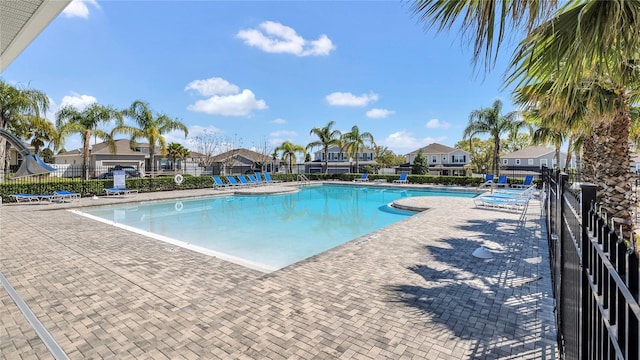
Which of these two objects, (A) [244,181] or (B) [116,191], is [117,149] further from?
(B) [116,191]

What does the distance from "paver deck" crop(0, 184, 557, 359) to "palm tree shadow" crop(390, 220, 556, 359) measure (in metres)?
0.02

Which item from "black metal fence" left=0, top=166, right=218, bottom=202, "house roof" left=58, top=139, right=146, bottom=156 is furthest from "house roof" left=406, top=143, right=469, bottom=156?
"house roof" left=58, top=139, right=146, bottom=156

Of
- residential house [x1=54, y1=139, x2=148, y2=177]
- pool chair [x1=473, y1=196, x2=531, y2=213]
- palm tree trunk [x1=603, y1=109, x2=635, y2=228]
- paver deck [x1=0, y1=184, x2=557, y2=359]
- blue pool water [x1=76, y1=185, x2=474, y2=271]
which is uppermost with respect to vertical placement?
residential house [x1=54, y1=139, x2=148, y2=177]

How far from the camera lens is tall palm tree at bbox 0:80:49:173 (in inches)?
575

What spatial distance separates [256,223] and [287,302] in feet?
25.7

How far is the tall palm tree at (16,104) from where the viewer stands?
575 inches

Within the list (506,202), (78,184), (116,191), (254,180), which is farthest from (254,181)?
(506,202)

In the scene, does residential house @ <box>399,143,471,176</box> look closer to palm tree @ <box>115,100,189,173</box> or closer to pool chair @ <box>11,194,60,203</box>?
palm tree @ <box>115,100,189,173</box>

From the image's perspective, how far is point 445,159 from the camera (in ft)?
149

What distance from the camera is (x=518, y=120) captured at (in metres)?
23.8

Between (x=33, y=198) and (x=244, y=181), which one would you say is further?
(x=244, y=181)

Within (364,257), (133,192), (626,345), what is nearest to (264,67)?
(133,192)

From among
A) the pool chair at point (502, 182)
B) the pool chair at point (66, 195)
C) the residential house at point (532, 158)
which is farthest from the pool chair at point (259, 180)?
the residential house at point (532, 158)

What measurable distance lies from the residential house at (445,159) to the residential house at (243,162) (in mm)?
19493
